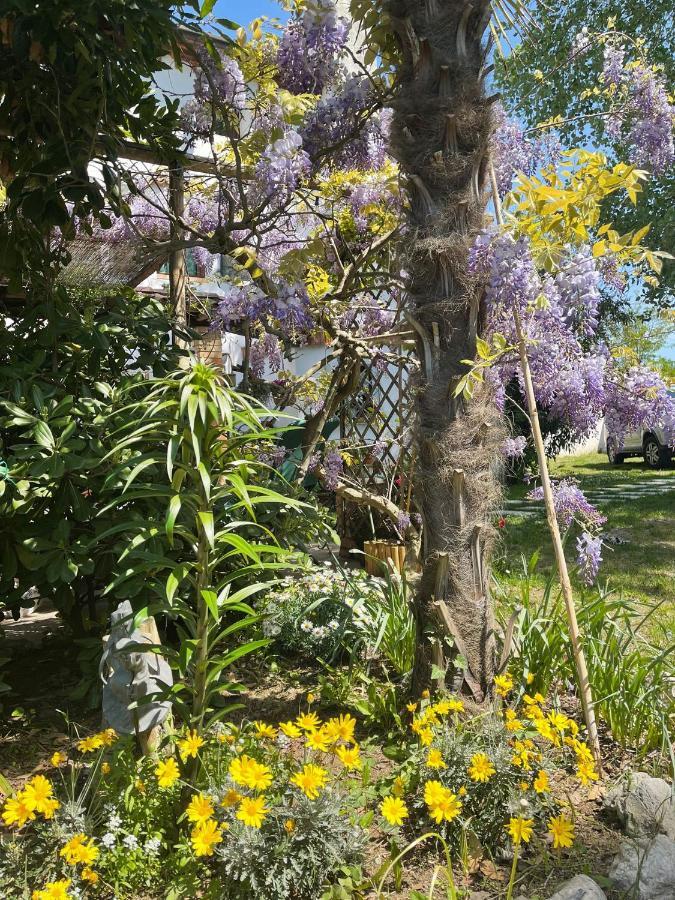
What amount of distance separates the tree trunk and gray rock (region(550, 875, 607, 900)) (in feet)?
2.42

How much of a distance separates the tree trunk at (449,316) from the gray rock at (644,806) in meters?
0.53

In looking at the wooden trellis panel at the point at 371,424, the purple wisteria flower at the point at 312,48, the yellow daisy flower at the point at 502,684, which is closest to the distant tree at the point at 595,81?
the wooden trellis panel at the point at 371,424

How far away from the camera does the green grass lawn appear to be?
4.68 meters

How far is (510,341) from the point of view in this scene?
105 inches

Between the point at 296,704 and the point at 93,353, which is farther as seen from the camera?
the point at 93,353

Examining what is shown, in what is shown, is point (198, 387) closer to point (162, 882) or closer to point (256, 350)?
point (162, 882)

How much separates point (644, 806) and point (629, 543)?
15.9ft

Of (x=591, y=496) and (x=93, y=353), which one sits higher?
(x=93, y=353)

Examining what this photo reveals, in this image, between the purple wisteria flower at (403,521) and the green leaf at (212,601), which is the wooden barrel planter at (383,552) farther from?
the green leaf at (212,601)

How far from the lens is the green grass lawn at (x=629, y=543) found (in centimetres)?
468

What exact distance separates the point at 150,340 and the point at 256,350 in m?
2.34

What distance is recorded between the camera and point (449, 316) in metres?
2.43

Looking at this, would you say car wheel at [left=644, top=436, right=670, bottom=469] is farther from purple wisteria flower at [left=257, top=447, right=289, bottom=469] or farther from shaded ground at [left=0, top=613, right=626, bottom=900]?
shaded ground at [left=0, top=613, right=626, bottom=900]

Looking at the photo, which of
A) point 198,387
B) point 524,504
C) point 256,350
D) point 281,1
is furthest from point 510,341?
point 524,504
